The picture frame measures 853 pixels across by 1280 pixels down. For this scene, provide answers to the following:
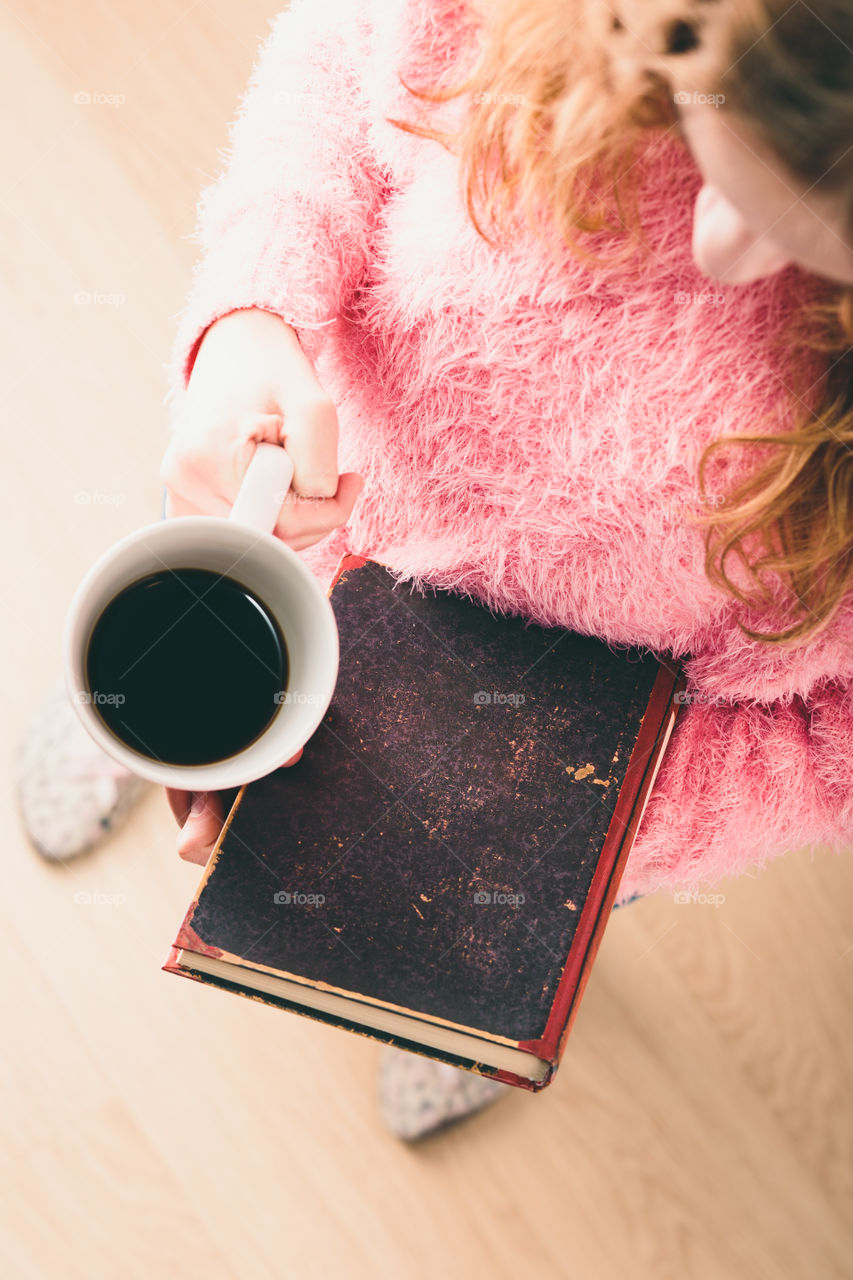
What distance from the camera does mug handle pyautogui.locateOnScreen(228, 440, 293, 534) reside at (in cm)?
35

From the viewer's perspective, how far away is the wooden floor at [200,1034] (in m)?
0.85

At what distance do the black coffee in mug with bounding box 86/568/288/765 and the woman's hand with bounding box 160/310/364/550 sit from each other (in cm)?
5

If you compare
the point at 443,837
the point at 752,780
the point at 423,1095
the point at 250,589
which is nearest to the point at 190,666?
the point at 250,589

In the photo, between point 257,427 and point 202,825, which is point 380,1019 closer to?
point 202,825

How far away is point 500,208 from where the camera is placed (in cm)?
37

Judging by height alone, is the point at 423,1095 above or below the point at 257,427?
below

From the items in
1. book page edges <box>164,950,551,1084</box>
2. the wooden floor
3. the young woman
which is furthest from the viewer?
the wooden floor

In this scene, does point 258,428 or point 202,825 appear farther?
point 202,825

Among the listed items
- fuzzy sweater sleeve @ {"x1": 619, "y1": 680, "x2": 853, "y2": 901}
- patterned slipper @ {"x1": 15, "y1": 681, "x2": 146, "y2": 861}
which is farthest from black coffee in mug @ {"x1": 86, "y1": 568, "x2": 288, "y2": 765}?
patterned slipper @ {"x1": 15, "y1": 681, "x2": 146, "y2": 861}

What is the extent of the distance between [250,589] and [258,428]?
0.24ft

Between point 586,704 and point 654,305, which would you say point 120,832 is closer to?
point 586,704

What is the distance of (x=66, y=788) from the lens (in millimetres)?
876

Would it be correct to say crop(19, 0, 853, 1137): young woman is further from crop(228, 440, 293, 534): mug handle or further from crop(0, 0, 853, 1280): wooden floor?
crop(0, 0, 853, 1280): wooden floor

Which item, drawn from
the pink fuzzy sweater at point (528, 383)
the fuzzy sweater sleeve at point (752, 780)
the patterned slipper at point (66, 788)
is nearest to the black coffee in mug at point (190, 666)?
the pink fuzzy sweater at point (528, 383)
